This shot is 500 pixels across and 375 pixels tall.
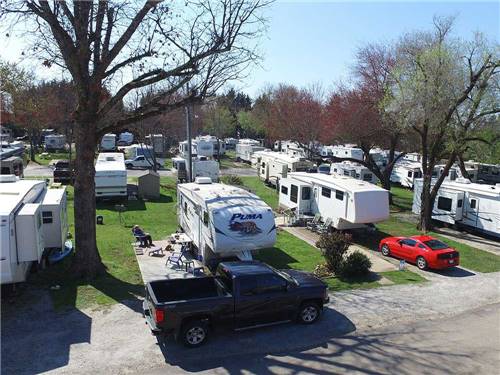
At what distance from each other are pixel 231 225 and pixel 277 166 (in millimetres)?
21818

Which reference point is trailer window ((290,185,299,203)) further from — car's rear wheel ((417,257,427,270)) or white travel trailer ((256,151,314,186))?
white travel trailer ((256,151,314,186))

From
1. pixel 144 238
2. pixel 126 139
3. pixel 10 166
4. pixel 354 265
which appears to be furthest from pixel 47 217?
pixel 126 139

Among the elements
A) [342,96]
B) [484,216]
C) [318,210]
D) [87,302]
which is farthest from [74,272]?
[342,96]

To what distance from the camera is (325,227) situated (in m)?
21.5

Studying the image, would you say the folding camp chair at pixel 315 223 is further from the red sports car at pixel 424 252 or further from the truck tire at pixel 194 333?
the truck tire at pixel 194 333

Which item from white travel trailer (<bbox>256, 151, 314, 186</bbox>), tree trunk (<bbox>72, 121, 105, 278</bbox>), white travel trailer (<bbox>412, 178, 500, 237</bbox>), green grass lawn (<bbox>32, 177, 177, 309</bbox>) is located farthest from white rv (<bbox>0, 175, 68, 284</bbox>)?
white travel trailer (<bbox>256, 151, 314, 186</bbox>)

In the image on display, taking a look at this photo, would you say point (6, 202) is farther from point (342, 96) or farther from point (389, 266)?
point (342, 96)

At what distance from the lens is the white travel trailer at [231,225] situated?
579 inches

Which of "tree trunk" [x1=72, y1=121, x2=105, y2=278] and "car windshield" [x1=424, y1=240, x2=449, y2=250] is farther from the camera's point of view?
"car windshield" [x1=424, y1=240, x2=449, y2=250]

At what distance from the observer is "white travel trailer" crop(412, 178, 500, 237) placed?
72.3 ft

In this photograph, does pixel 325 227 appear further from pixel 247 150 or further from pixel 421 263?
pixel 247 150

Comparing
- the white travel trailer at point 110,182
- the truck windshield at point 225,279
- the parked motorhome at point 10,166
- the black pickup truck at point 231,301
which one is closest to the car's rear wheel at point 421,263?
the black pickup truck at point 231,301

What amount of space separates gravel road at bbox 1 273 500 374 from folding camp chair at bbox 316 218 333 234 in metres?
7.52

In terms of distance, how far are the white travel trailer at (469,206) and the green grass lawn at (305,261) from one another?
846 cm
